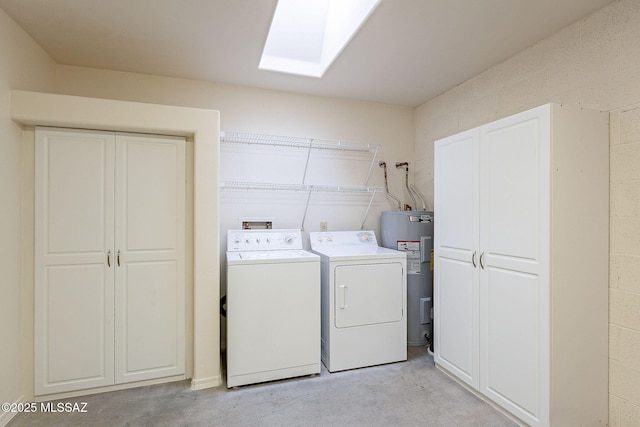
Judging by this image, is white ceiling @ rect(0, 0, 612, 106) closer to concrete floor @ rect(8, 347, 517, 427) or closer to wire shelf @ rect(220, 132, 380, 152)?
wire shelf @ rect(220, 132, 380, 152)

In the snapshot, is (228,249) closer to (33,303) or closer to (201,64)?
(33,303)

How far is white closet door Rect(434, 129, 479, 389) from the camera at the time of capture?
85.7 inches

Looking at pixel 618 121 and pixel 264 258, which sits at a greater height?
pixel 618 121

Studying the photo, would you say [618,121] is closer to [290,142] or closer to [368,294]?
[368,294]

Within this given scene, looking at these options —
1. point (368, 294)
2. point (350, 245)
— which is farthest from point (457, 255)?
point (350, 245)

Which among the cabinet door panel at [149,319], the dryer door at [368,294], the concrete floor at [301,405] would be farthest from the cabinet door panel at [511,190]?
the cabinet door panel at [149,319]

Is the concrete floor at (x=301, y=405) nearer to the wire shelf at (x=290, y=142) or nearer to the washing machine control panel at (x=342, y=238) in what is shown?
the washing machine control panel at (x=342, y=238)

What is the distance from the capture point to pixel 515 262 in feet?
6.14

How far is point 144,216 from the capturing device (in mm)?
2260

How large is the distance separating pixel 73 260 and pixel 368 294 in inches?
84.1

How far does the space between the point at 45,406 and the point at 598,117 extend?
3.84m

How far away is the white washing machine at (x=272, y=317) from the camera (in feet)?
7.43

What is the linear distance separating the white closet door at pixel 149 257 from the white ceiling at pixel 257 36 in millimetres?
695

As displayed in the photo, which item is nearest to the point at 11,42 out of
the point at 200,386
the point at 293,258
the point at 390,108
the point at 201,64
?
the point at 201,64
